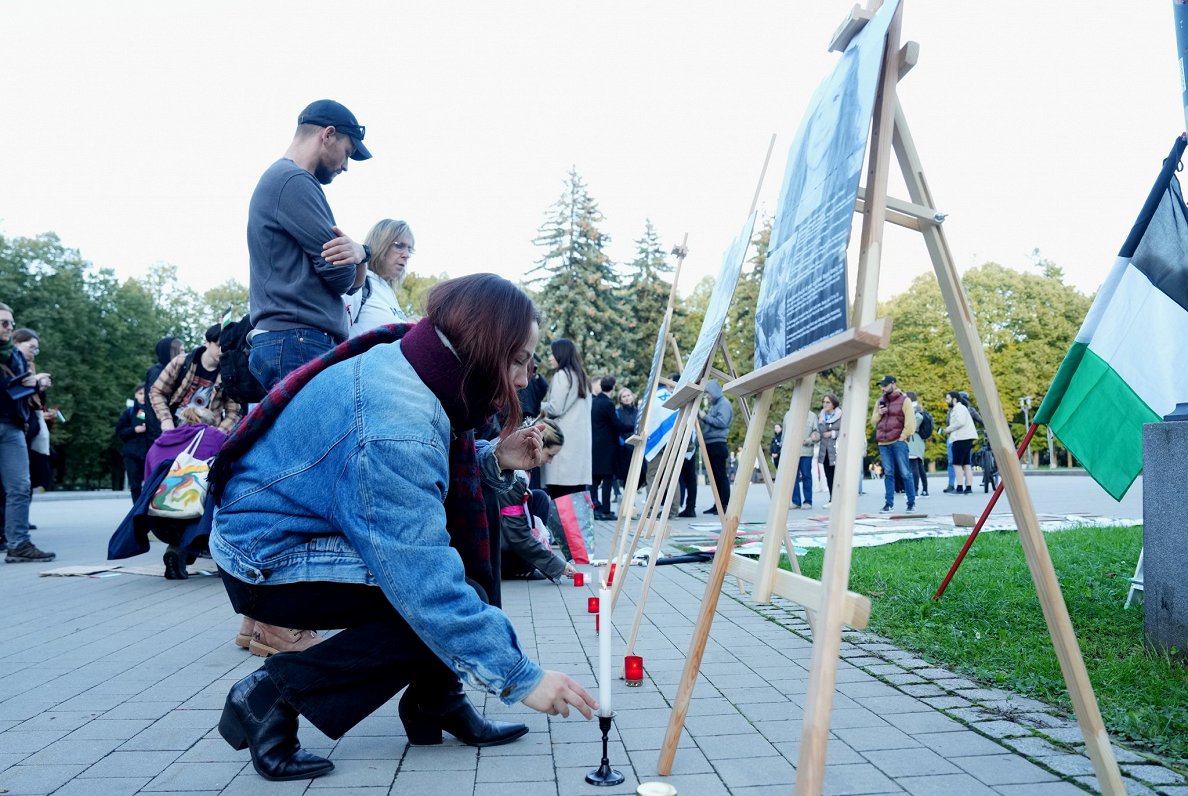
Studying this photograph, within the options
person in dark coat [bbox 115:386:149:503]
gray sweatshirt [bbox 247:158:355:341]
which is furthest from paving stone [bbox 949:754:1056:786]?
person in dark coat [bbox 115:386:149:503]

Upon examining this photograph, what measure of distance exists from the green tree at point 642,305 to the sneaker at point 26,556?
3384 cm

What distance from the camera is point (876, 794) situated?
248cm

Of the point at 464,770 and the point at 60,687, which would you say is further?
the point at 60,687

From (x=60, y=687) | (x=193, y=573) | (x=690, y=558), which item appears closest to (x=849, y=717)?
(x=60, y=687)

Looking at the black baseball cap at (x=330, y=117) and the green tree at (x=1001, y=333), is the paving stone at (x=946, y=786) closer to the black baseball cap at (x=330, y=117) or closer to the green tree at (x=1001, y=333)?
the black baseball cap at (x=330, y=117)

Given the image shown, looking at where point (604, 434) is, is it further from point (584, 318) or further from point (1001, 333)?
point (1001, 333)

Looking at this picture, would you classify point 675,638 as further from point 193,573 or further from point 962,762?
point 193,573

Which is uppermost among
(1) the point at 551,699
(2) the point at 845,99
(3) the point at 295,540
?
(2) the point at 845,99

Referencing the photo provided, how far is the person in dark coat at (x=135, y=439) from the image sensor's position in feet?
37.3

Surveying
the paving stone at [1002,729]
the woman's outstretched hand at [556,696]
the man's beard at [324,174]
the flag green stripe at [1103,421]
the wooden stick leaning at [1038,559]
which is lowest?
the paving stone at [1002,729]

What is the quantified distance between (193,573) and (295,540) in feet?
18.3

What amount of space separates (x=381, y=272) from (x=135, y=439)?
8.00m

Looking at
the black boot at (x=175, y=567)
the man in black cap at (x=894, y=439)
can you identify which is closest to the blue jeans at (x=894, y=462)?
the man in black cap at (x=894, y=439)

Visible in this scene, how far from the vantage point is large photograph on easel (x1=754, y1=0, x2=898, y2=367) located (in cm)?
235
